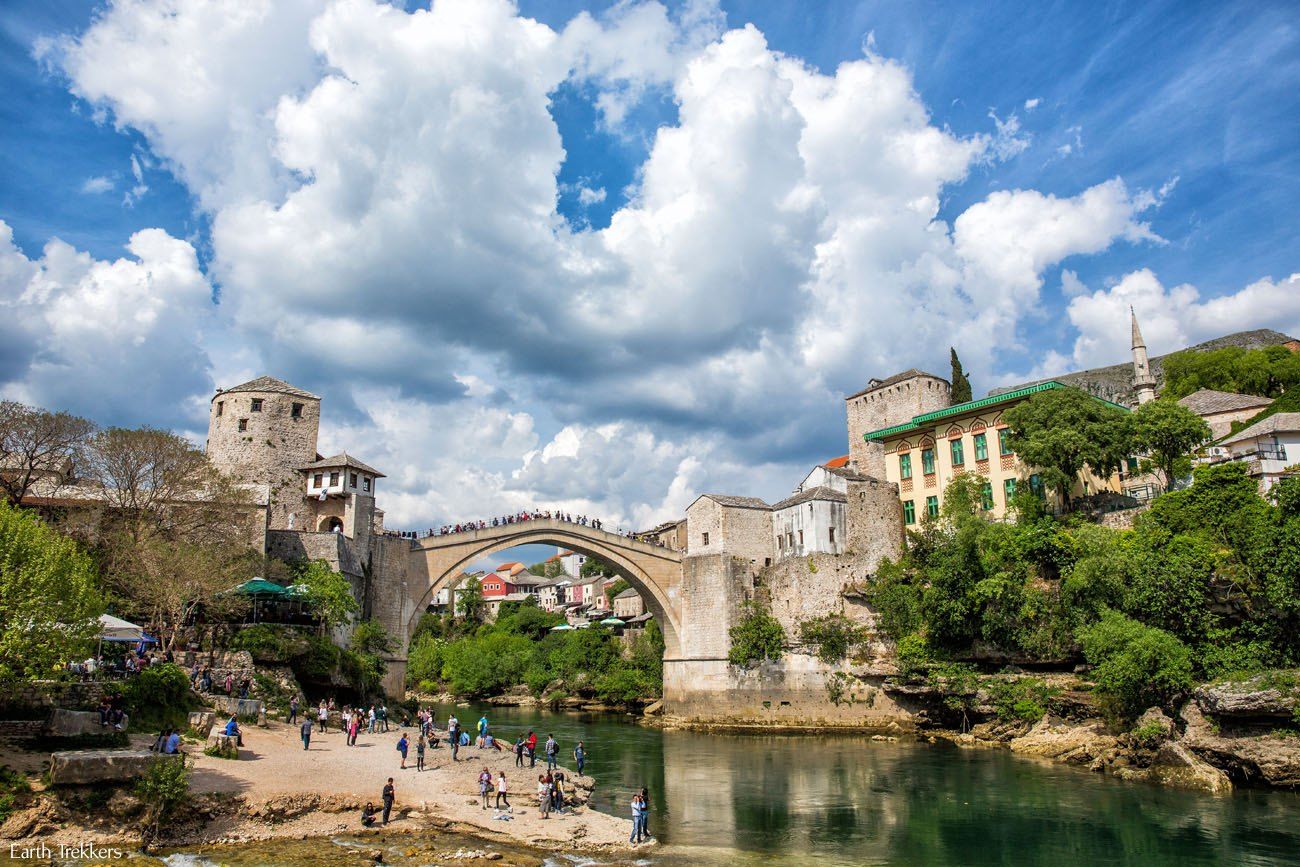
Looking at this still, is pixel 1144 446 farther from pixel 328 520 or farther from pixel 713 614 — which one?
pixel 328 520

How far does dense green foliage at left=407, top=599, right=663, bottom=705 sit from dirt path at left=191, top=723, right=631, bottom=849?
84.4 ft

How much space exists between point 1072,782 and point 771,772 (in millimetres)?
8972

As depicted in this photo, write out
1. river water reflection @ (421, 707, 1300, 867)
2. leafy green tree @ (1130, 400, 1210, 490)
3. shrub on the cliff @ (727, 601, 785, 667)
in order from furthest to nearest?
1. shrub on the cliff @ (727, 601, 785, 667)
2. leafy green tree @ (1130, 400, 1210, 490)
3. river water reflection @ (421, 707, 1300, 867)

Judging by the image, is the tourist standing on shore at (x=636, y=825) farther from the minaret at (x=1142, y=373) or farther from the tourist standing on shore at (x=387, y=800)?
the minaret at (x=1142, y=373)

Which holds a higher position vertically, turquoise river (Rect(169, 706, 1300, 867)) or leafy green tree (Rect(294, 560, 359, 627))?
leafy green tree (Rect(294, 560, 359, 627))

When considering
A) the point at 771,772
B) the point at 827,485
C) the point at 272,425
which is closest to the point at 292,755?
the point at 771,772

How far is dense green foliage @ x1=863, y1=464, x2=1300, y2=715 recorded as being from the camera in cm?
2433

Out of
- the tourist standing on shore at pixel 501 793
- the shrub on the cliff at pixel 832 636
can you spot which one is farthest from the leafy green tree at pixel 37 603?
the shrub on the cliff at pixel 832 636

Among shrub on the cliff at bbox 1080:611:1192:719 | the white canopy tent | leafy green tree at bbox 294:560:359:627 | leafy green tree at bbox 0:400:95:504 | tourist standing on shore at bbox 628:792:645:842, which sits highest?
leafy green tree at bbox 0:400:95:504

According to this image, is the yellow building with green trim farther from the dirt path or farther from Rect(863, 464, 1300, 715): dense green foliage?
the dirt path

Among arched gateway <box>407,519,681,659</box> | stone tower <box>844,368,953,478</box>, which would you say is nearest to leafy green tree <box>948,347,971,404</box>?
stone tower <box>844,368,953,478</box>

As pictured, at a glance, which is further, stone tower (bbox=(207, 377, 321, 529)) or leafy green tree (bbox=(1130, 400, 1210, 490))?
stone tower (bbox=(207, 377, 321, 529))

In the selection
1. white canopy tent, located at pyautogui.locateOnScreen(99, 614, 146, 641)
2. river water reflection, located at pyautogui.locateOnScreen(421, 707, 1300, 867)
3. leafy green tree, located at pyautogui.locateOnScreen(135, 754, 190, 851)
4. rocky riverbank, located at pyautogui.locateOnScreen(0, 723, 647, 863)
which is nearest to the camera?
rocky riverbank, located at pyautogui.locateOnScreen(0, 723, 647, 863)

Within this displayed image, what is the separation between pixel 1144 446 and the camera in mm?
32906
